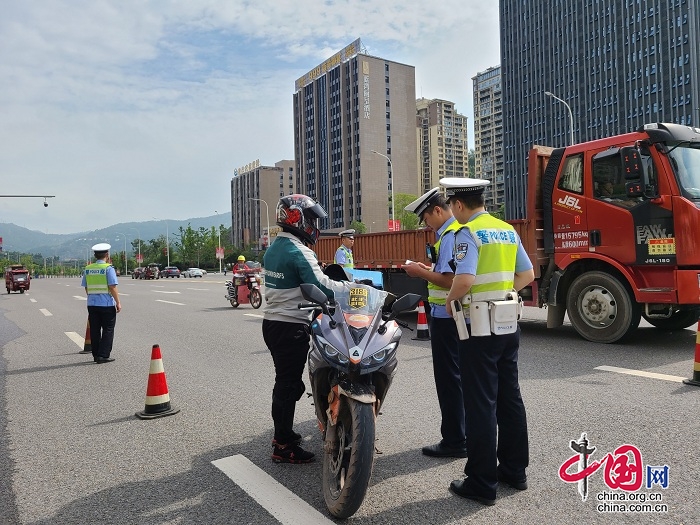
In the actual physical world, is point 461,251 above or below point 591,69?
below

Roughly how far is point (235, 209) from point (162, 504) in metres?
178

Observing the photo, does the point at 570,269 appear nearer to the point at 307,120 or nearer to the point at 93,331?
the point at 93,331

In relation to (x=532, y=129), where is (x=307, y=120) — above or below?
above

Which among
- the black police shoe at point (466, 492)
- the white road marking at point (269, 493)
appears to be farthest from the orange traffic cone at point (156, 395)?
the black police shoe at point (466, 492)

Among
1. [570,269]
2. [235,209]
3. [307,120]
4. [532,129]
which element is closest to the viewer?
[570,269]

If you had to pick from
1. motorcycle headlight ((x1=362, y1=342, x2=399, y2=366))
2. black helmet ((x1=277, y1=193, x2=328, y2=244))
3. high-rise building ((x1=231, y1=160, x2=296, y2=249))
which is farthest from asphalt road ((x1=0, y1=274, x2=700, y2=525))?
high-rise building ((x1=231, y1=160, x2=296, y2=249))

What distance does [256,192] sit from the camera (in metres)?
161

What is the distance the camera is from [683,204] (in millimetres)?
7035

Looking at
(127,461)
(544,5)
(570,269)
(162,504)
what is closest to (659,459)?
(162,504)

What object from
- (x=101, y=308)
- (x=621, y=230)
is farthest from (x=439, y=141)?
(x=101, y=308)

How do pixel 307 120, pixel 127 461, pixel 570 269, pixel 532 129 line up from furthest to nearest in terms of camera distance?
pixel 307 120
pixel 532 129
pixel 570 269
pixel 127 461

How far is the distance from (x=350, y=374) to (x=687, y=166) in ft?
20.8

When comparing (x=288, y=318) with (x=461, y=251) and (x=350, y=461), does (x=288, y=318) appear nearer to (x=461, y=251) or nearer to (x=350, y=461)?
(x=350, y=461)

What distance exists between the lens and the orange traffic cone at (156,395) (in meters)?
5.34
